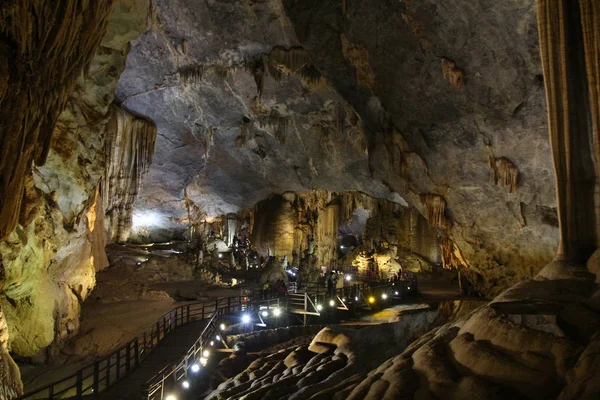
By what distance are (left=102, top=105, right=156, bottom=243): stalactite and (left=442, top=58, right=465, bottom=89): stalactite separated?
12.0m

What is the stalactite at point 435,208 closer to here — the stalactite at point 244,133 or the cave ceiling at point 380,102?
the cave ceiling at point 380,102

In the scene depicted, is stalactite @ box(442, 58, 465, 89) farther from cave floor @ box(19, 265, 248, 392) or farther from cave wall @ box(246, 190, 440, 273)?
cave wall @ box(246, 190, 440, 273)

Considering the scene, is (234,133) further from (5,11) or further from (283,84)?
(5,11)

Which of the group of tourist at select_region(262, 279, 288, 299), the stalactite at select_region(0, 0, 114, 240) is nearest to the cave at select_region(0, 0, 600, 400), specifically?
the stalactite at select_region(0, 0, 114, 240)

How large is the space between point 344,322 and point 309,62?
9.54 meters

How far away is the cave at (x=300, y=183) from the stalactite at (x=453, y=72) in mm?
66

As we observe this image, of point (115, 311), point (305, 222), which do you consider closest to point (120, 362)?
point (115, 311)

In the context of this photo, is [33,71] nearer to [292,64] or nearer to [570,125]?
[570,125]

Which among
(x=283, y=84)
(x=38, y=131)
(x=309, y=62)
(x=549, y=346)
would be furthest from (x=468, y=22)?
(x=38, y=131)

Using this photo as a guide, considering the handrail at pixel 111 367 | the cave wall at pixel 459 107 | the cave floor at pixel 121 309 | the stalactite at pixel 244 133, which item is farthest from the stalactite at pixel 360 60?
the handrail at pixel 111 367

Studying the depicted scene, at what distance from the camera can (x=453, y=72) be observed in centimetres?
1180

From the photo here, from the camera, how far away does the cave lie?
5527mm

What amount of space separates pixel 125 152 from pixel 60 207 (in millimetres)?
6225

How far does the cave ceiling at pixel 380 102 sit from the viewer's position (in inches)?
448
